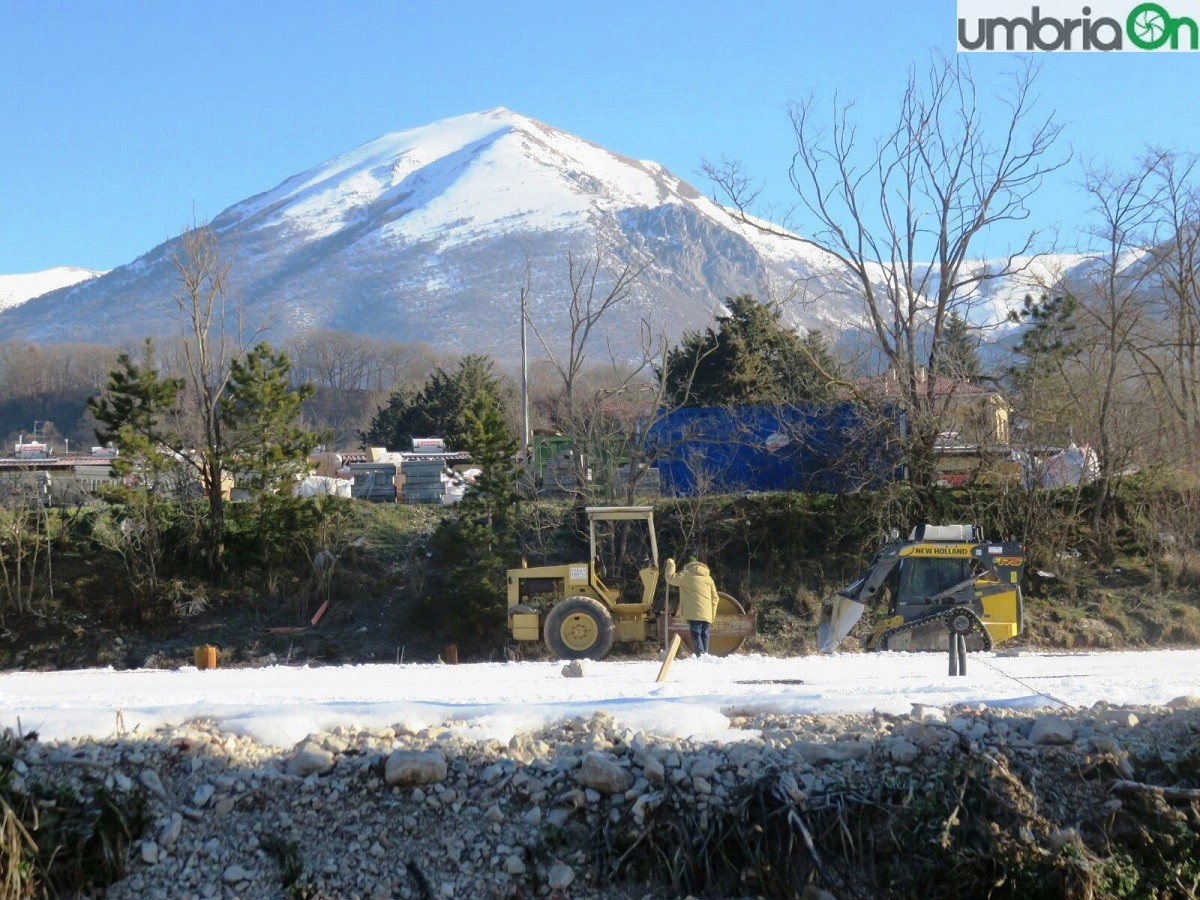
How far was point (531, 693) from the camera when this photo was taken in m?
10.8

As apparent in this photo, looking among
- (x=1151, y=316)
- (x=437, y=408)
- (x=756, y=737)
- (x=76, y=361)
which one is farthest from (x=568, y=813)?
(x=76, y=361)

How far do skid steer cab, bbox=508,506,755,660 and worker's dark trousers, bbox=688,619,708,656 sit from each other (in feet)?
6.35

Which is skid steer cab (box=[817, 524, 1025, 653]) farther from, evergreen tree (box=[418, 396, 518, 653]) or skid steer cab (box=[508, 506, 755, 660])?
evergreen tree (box=[418, 396, 518, 653])

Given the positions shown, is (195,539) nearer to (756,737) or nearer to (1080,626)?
(1080,626)

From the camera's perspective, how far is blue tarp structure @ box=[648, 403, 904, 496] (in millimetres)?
29250

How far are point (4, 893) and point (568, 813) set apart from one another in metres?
2.97

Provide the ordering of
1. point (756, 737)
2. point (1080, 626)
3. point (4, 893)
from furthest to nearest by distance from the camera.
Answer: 1. point (1080, 626)
2. point (756, 737)
3. point (4, 893)

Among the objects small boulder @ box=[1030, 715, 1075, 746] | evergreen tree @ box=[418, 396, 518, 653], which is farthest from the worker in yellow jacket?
small boulder @ box=[1030, 715, 1075, 746]

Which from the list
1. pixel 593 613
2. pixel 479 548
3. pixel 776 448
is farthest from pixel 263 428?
pixel 776 448

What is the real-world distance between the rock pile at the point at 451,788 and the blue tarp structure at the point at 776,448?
21705 mm

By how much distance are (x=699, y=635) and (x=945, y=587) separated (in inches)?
137

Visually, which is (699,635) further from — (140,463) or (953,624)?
(140,463)

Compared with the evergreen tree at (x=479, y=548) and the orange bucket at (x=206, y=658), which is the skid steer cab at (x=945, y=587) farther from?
the evergreen tree at (x=479, y=548)

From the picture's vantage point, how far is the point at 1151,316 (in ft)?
118
